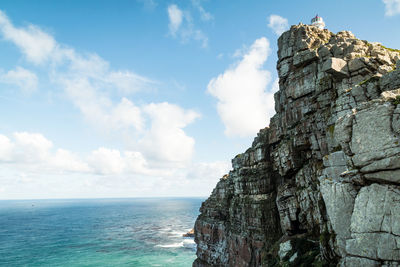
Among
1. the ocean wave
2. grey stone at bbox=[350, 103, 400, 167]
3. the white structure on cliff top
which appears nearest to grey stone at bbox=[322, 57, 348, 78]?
grey stone at bbox=[350, 103, 400, 167]

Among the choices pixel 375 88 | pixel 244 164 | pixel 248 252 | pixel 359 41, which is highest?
pixel 359 41

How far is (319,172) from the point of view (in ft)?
99.3

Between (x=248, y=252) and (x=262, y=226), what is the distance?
260 inches

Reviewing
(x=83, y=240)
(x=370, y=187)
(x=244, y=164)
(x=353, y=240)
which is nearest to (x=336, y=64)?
(x=370, y=187)

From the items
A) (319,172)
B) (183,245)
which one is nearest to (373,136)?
(319,172)

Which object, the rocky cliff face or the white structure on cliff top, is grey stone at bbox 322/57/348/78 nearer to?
the rocky cliff face

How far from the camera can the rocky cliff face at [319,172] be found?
1680cm

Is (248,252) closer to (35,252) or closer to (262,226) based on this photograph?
(262,226)

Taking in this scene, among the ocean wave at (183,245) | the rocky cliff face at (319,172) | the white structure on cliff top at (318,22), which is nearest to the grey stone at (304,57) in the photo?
the rocky cliff face at (319,172)

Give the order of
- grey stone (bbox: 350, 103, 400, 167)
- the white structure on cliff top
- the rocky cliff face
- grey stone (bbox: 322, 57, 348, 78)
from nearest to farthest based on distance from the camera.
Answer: grey stone (bbox: 350, 103, 400, 167), the rocky cliff face, grey stone (bbox: 322, 57, 348, 78), the white structure on cliff top

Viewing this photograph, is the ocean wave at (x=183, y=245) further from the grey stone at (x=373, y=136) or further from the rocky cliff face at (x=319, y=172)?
the grey stone at (x=373, y=136)

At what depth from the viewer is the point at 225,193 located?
6419 cm

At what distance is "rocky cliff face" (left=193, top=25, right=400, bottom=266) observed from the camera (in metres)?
16.8

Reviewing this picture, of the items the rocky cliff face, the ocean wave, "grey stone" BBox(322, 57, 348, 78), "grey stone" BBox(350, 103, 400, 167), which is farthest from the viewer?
the ocean wave
